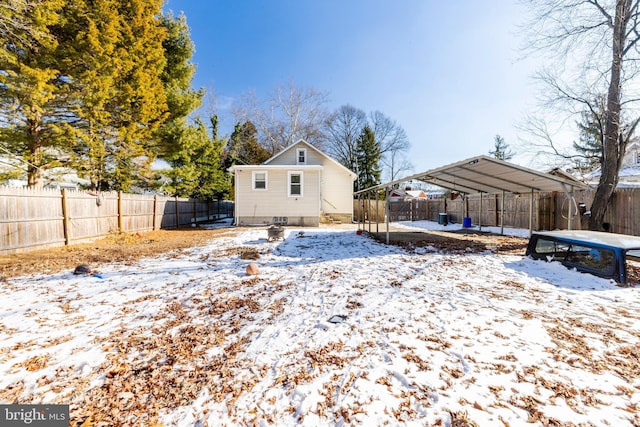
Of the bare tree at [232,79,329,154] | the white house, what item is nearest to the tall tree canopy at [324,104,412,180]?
the bare tree at [232,79,329,154]

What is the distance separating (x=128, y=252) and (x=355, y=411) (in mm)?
8227

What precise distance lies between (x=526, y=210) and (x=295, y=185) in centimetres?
1230

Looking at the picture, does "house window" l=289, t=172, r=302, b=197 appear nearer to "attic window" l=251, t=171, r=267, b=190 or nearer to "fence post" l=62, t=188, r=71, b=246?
"attic window" l=251, t=171, r=267, b=190

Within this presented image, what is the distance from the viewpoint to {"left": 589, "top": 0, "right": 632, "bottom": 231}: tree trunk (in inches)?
328

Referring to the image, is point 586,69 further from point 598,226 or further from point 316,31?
point 316,31

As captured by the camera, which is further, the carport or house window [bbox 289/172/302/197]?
house window [bbox 289/172/302/197]

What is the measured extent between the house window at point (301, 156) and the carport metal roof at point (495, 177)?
975 centimetres

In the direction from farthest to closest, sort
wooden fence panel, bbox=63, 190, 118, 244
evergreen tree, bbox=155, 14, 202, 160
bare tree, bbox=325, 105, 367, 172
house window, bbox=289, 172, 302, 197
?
bare tree, bbox=325, 105, 367, 172 → house window, bbox=289, 172, 302, 197 → evergreen tree, bbox=155, 14, 202, 160 → wooden fence panel, bbox=63, 190, 118, 244

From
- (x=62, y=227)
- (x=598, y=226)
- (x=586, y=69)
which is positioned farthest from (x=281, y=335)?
(x=586, y=69)

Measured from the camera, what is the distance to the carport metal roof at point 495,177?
28.0ft

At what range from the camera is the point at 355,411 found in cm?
201

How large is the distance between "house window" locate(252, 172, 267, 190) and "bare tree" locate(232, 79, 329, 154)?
12.8m

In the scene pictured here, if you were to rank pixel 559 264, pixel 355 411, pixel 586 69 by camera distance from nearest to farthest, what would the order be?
pixel 355 411
pixel 559 264
pixel 586 69

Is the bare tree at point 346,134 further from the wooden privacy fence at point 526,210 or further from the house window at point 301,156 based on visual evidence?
the house window at point 301,156
